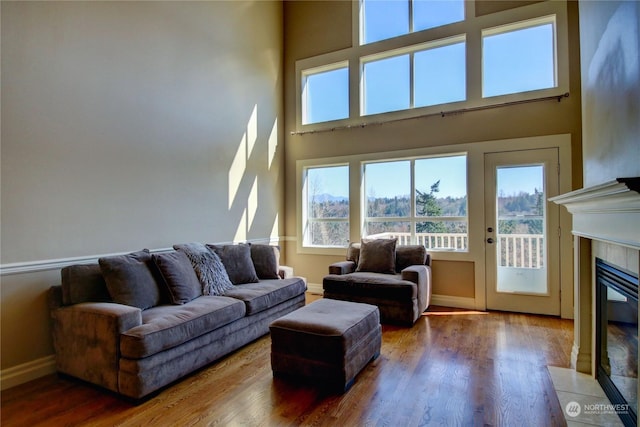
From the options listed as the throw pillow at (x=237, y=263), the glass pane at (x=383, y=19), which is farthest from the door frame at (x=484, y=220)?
the throw pillow at (x=237, y=263)

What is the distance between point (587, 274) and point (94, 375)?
3670 mm

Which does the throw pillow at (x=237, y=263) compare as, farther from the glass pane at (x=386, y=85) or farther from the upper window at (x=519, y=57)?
the upper window at (x=519, y=57)

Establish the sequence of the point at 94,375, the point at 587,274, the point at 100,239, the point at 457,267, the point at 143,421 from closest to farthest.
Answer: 1. the point at 143,421
2. the point at 94,375
3. the point at 587,274
4. the point at 100,239
5. the point at 457,267

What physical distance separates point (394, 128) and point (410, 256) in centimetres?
187

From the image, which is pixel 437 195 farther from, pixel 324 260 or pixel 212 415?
pixel 212 415

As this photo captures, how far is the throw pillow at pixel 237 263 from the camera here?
3658mm

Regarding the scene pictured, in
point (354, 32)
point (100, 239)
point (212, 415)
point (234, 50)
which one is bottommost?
point (212, 415)

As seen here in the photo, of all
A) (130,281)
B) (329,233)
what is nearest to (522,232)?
(329,233)

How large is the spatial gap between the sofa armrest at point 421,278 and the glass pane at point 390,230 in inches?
28.5

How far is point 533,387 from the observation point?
2365mm

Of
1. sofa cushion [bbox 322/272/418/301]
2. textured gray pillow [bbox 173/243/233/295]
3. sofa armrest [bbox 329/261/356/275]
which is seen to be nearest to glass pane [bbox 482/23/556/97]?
sofa cushion [bbox 322/272/418/301]

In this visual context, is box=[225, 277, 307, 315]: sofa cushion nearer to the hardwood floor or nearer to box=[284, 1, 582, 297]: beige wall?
the hardwood floor

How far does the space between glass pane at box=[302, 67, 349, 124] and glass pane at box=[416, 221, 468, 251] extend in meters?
2.13

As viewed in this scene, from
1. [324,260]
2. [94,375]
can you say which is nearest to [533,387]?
[94,375]
